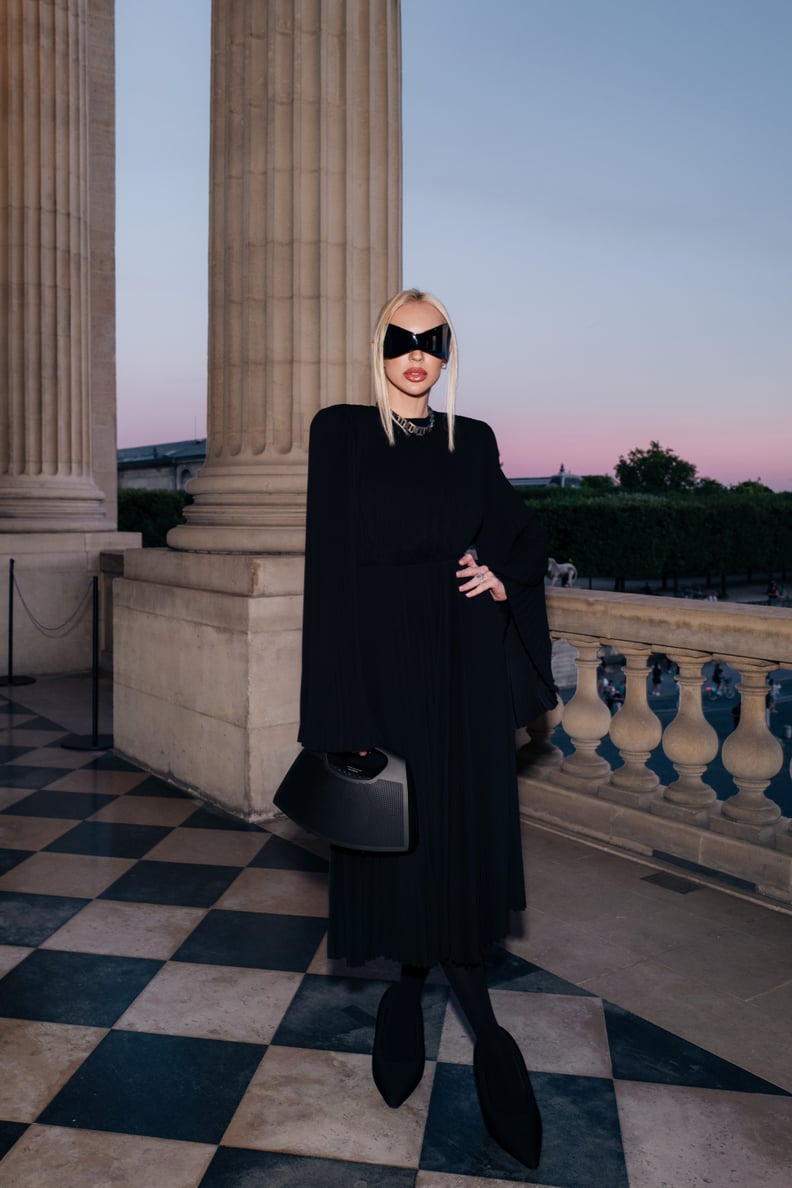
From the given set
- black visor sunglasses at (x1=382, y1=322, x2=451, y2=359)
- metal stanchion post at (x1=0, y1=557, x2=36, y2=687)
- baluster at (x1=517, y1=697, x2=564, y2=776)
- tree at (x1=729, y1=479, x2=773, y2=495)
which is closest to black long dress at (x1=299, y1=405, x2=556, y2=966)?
black visor sunglasses at (x1=382, y1=322, x2=451, y2=359)

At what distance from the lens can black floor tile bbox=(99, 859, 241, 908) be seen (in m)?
4.77

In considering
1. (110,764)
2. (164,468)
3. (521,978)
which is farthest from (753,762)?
(164,468)

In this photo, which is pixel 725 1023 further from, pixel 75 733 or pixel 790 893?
pixel 75 733

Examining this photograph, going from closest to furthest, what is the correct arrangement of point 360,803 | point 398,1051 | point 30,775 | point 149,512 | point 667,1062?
point 360,803
point 398,1051
point 667,1062
point 30,775
point 149,512

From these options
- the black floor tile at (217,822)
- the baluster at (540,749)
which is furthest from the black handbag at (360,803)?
the baluster at (540,749)

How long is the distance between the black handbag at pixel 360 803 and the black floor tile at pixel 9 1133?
1.17 metres

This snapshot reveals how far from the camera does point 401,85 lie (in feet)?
21.6

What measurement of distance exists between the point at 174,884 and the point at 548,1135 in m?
2.42

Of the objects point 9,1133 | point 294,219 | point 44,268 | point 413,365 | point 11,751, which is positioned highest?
point 44,268

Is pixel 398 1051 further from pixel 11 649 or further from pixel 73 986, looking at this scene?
pixel 11 649

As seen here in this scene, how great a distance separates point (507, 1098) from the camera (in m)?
2.90

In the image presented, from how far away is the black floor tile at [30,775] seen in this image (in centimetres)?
672

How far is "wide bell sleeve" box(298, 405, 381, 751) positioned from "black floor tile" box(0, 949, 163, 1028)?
1.54m

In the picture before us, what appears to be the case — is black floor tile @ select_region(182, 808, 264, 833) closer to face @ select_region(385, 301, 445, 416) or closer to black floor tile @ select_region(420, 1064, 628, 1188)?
black floor tile @ select_region(420, 1064, 628, 1188)
